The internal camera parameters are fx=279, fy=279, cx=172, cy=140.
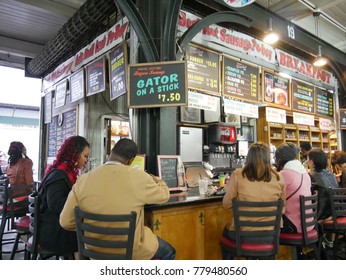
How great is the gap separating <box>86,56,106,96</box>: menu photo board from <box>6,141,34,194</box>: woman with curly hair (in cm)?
138

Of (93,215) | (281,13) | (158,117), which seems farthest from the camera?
(281,13)

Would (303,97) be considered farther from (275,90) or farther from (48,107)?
(48,107)

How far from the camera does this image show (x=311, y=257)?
3.40 m

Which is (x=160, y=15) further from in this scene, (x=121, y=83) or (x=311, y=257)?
(x=311, y=257)

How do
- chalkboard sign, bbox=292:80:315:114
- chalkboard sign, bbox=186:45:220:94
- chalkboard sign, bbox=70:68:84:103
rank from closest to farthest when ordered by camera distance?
chalkboard sign, bbox=186:45:220:94 → chalkboard sign, bbox=70:68:84:103 → chalkboard sign, bbox=292:80:315:114

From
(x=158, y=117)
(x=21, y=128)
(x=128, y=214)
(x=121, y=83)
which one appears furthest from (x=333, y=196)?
(x=21, y=128)

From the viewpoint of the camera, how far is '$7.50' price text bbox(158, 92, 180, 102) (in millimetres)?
2914

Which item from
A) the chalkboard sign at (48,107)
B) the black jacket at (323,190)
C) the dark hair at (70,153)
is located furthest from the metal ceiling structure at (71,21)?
the black jacket at (323,190)

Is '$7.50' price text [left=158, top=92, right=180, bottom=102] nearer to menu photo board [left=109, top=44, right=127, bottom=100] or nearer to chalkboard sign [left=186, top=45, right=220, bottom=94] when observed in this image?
menu photo board [left=109, top=44, right=127, bottom=100]

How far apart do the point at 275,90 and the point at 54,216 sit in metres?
4.24

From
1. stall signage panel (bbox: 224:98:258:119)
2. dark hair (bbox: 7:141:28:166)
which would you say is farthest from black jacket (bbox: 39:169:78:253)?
stall signage panel (bbox: 224:98:258:119)

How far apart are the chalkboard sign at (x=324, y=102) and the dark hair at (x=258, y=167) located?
4.61 metres
